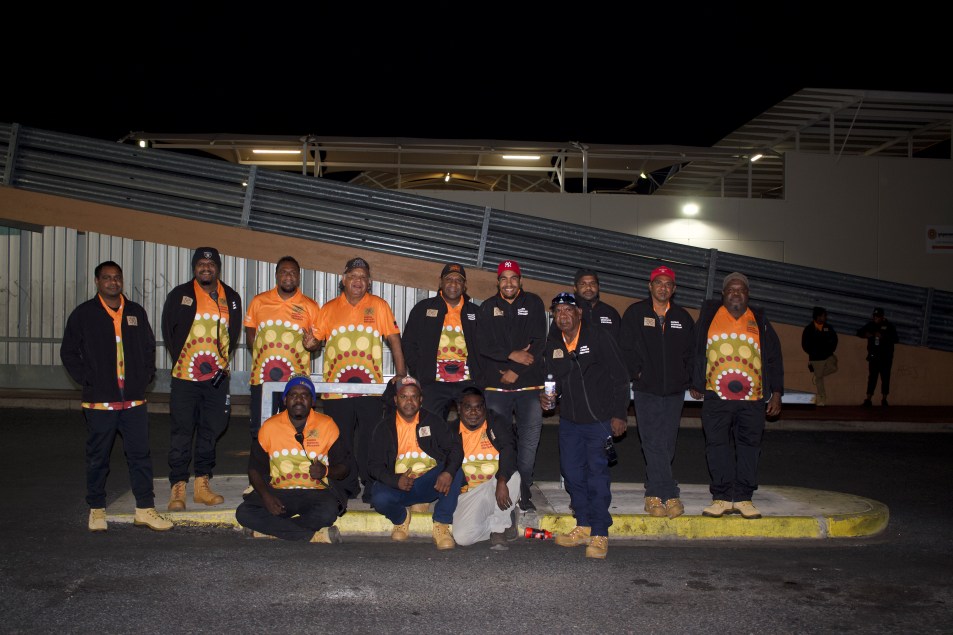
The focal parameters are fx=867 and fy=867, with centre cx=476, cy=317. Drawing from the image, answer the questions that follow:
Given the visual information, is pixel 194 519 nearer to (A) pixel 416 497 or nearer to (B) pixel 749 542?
(A) pixel 416 497

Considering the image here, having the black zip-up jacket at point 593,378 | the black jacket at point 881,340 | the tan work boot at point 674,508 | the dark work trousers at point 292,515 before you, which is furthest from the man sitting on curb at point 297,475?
the black jacket at point 881,340

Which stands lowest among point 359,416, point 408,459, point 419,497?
point 419,497

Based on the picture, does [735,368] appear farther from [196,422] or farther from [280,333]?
[196,422]

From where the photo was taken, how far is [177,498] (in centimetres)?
703

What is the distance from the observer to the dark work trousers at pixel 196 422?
7.18 m

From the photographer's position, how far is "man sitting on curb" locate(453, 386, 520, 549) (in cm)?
645

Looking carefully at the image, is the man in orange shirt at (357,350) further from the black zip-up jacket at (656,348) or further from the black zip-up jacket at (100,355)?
the black zip-up jacket at (656,348)

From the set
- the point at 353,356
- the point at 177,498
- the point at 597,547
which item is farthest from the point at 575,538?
the point at 177,498

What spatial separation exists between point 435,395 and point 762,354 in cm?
280

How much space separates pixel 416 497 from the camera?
6.67 m

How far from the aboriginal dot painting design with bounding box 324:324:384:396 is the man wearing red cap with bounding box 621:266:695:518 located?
2.16m

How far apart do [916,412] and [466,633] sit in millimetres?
12736

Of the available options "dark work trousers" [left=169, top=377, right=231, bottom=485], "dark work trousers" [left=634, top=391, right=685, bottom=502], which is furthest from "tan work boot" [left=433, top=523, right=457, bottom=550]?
"dark work trousers" [left=169, top=377, right=231, bottom=485]

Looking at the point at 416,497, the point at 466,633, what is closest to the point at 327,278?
the point at 416,497
